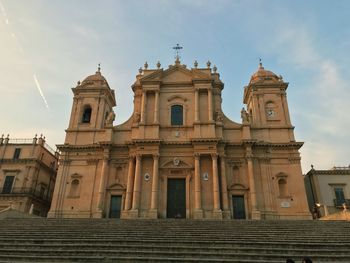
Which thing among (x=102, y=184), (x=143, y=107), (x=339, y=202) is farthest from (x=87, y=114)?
(x=339, y=202)

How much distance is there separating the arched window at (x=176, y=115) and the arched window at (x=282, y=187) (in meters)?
9.12

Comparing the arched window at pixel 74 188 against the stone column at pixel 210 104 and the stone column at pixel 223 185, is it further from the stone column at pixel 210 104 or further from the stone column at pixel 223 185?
the stone column at pixel 210 104

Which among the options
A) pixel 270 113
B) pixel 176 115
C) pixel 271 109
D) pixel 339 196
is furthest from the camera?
pixel 339 196

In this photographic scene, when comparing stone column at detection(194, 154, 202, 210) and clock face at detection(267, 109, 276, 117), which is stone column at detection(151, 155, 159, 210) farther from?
clock face at detection(267, 109, 276, 117)

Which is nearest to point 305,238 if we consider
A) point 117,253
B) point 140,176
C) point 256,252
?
point 256,252

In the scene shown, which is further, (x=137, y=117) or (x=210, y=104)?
(x=137, y=117)

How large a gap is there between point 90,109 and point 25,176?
10.1 meters

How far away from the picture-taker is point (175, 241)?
452 inches

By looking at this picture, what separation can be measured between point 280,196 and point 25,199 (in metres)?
23.4

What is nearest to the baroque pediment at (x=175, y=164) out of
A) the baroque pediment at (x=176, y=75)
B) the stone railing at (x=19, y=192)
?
the baroque pediment at (x=176, y=75)

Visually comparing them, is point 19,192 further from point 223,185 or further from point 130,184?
point 223,185

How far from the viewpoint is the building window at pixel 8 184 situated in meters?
29.7

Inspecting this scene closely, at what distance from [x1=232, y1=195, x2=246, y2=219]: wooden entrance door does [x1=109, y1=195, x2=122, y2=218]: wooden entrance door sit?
866cm

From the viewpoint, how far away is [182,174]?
2317 cm
